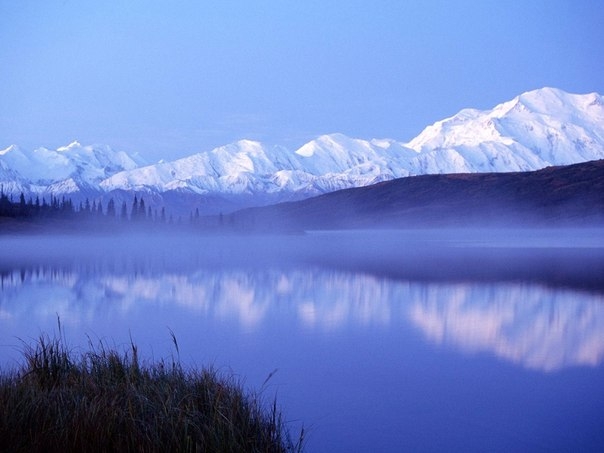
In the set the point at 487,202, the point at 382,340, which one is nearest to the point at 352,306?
the point at 382,340

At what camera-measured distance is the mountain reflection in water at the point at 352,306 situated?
1512cm

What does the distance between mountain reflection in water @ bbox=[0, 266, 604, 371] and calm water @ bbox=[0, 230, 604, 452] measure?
64 millimetres

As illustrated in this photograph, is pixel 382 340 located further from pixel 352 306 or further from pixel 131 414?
pixel 131 414

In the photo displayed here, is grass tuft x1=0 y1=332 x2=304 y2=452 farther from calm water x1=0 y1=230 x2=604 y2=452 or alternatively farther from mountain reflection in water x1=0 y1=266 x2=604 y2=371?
mountain reflection in water x1=0 y1=266 x2=604 y2=371

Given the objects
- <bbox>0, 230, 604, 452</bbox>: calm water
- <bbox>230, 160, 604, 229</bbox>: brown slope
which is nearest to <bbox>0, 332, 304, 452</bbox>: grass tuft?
<bbox>0, 230, 604, 452</bbox>: calm water

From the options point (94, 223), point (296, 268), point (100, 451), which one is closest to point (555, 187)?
point (94, 223)

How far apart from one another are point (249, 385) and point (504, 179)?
575ft

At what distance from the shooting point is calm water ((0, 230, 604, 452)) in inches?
366

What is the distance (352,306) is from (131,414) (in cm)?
1381

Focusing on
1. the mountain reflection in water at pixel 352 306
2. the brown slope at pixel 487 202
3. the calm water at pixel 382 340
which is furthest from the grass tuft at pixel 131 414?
the brown slope at pixel 487 202

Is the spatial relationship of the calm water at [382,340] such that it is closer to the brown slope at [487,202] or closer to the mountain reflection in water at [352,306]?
the mountain reflection in water at [352,306]

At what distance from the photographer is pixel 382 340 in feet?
49.7

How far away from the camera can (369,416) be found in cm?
959

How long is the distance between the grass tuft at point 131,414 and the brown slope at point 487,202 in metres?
129
